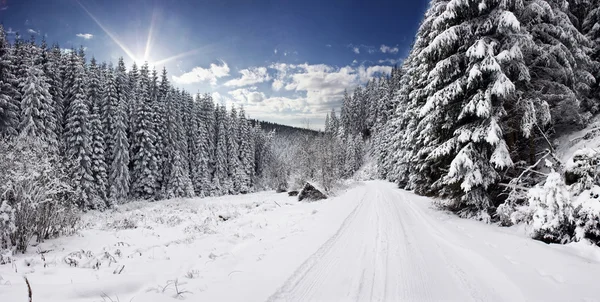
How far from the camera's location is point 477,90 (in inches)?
372

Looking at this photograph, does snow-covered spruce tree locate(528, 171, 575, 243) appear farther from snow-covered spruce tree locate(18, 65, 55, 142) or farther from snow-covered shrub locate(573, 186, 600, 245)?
snow-covered spruce tree locate(18, 65, 55, 142)

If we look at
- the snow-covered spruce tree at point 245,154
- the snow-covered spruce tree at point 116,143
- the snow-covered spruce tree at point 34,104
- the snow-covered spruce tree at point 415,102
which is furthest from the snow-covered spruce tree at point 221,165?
the snow-covered spruce tree at point 415,102

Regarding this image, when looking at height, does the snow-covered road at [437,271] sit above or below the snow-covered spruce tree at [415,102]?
below

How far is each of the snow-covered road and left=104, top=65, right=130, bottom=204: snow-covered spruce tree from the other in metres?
29.5

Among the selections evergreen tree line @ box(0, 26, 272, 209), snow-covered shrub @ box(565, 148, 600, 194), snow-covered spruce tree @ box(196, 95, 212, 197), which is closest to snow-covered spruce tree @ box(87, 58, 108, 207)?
evergreen tree line @ box(0, 26, 272, 209)

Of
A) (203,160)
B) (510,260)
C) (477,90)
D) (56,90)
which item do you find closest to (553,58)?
(477,90)

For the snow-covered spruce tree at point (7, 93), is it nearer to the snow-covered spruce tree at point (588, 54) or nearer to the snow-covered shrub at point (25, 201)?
the snow-covered shrub at point (25, 201)

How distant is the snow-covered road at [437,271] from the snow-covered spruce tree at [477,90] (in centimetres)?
255

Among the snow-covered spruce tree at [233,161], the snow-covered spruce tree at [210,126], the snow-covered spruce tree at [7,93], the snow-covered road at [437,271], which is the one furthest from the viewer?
the snow-covered spruce tree at [233,161]

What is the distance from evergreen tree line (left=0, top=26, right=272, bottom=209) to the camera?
2127cm

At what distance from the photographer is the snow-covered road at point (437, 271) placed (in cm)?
383

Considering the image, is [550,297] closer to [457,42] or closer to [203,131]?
[457,42]

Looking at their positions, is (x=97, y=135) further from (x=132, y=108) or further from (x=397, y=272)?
(x=397, y=272)

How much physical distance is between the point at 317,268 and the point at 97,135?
3010cm
